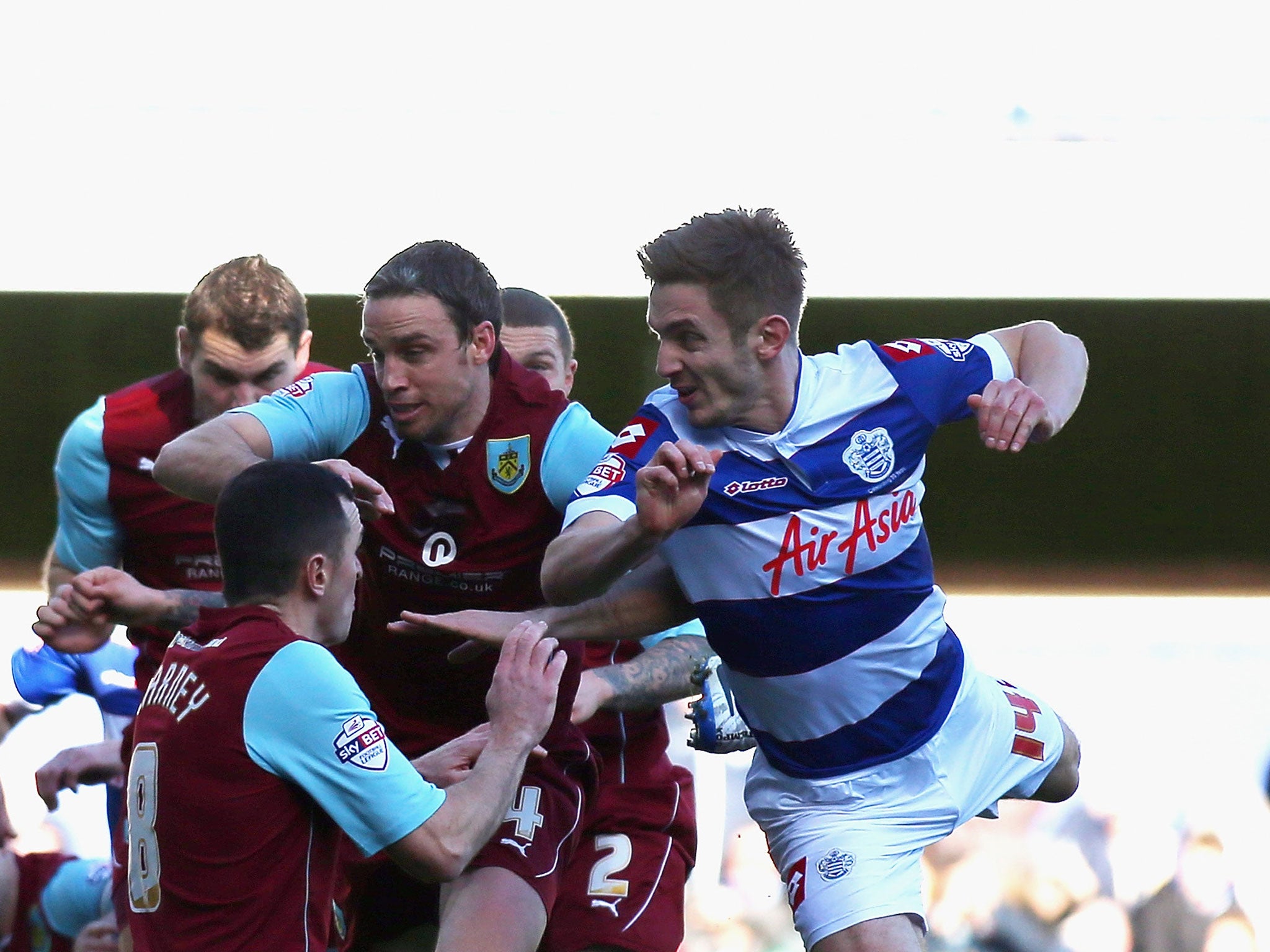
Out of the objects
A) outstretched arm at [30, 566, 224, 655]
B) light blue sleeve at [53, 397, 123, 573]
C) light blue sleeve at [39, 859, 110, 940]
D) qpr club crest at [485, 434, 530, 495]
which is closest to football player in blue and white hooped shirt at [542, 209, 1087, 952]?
qpr club crest at [485, 434, 530, 495]

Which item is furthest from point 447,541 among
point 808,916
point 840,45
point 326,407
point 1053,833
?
point 840,45

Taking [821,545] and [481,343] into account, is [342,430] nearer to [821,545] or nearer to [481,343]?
[481,343]

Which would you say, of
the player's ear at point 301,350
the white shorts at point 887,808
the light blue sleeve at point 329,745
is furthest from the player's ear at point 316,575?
the player's ear at point 301,350

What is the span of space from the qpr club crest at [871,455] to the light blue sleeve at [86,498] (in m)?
2.08

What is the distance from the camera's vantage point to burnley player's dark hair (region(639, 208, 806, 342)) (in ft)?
9.88

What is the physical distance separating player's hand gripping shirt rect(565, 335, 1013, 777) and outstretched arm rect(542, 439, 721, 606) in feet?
0.57

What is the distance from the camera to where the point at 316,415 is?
3.25 m

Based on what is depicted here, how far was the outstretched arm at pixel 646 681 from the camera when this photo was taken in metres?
3.51

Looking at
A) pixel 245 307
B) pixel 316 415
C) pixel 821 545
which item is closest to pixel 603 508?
pixel 821 545

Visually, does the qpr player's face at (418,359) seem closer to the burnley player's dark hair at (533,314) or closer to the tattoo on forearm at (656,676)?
the tattoo on forearm at (656,676)

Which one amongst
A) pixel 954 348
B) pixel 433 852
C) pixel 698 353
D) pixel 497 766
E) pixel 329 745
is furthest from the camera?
pixel 954 348

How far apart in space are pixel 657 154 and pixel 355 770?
21.4 ft

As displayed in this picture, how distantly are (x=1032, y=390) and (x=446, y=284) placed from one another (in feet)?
4.14

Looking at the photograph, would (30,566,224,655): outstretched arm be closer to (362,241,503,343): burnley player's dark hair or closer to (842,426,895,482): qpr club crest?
(362,241,503,343): burnley player's dark hair
